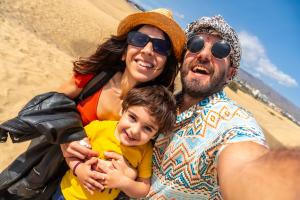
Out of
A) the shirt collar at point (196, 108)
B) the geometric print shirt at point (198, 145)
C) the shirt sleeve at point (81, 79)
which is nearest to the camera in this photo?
the geometric print shirt at point (198, 145)

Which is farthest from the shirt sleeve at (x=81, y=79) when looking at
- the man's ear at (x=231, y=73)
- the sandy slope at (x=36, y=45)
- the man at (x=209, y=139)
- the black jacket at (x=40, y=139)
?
the sandy slope at (x=36, y=45)

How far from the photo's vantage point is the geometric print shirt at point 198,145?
94.5 inches

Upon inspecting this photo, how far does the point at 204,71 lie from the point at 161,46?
418mm

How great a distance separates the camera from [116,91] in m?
3.17

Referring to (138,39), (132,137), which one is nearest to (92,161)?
(132,137)

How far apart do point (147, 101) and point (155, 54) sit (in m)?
0.42

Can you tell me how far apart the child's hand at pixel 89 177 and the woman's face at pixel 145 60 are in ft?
2.57

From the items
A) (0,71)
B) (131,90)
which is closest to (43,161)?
(131,90)

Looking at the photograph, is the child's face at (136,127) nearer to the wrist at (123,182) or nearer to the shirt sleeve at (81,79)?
the wrist at (123,182)

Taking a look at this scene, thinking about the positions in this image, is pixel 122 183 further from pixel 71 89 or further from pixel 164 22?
pixel 164 22

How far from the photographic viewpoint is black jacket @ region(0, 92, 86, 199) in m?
2.85

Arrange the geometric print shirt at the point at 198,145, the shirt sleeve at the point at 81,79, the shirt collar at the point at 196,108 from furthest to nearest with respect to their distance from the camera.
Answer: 1. the shirt sleeve at the point at 81,79
2. the shirt collar at the point at 196,108
3. the geometric print shirt at the point at 198,145

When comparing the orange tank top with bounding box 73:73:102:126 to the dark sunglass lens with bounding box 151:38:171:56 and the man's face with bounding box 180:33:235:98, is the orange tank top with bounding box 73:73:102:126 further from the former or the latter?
the man's face with bounding box 180:33:235:98

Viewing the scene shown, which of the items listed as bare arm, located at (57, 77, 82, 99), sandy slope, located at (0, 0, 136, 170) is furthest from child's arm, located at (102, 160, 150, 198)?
sandy slope, located at (0, 0, 136, 170)
